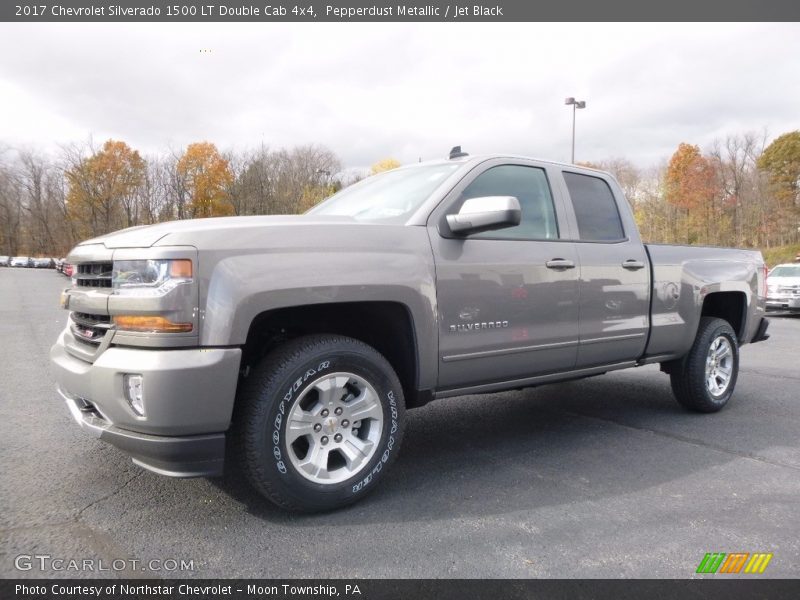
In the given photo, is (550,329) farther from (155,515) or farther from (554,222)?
(155,515)

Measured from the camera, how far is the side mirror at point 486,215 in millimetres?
3100

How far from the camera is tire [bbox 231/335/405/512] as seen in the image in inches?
106

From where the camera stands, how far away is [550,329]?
146 inches

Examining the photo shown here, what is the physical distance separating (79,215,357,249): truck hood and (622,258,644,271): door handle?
7.75ft

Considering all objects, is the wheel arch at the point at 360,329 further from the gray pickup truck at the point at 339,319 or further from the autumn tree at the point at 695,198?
the autumn tree at the point at 695,198

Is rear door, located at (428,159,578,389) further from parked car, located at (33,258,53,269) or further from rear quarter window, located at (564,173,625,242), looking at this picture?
parked car, located at (33,258,53,269)

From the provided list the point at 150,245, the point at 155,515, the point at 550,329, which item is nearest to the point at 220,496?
the point at 155,515

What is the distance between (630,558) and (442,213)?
2004 mm

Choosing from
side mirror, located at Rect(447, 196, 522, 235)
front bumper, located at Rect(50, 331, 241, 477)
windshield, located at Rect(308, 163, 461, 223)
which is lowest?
front bumper, located at Rect(50, 331, 241, 477)

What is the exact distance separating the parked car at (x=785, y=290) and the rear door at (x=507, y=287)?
14.5 m

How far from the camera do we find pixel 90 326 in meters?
2.90

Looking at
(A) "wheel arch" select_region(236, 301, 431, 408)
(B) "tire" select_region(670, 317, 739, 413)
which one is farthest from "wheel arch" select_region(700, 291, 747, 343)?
(A) "wheel arch" select_region(236, 301, 431, 408)

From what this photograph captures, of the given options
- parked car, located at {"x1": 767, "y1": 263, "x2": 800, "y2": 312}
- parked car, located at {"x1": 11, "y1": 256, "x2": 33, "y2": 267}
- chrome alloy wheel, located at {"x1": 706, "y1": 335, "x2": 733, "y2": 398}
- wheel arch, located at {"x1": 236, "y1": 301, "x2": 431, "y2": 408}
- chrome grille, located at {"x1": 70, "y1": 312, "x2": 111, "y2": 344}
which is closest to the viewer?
chrome grille, located at {"x1": 70, "y1": 312, "x2": 111, "y2": 344}
